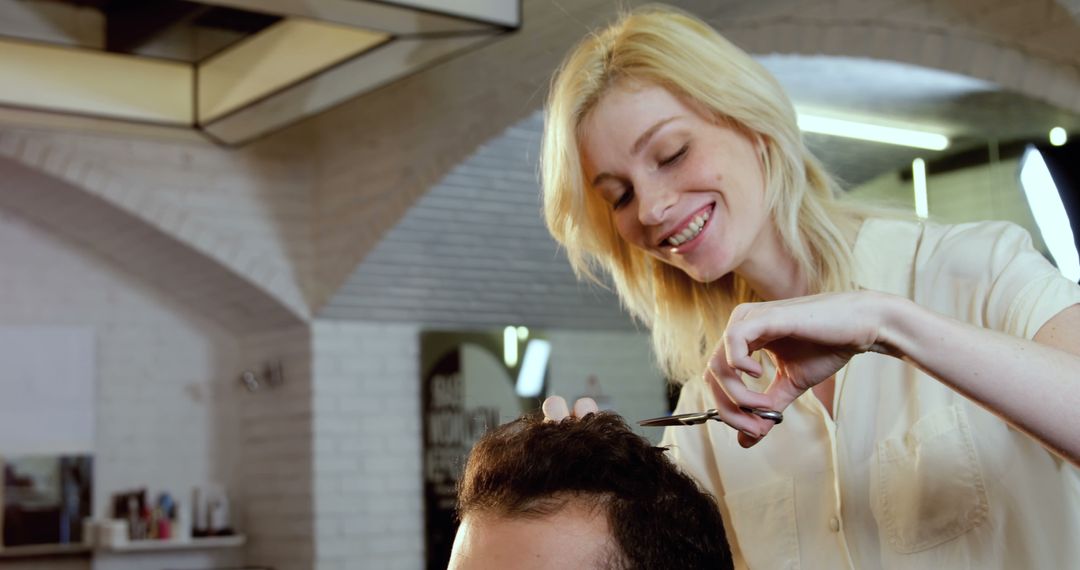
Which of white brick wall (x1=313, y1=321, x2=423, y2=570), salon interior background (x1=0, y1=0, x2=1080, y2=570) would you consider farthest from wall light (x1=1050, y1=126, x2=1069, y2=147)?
white brick wall (x1=313, y1=321, x2=423, y2=570)

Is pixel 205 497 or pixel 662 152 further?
A: pixel 205 497

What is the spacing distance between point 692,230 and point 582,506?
47 centimetres

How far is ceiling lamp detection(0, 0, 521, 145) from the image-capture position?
331 centimetres

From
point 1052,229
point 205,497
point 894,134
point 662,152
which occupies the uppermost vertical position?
point 894,134

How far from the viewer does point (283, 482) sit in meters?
6.09

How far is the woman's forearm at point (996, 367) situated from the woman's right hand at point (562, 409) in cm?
30

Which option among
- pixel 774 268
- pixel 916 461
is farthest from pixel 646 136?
pixel 916 461

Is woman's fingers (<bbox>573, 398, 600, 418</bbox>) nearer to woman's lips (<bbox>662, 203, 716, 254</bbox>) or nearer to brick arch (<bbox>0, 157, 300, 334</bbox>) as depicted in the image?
woman's lips (<bbox>662, 203, 716, 254</bbox>)

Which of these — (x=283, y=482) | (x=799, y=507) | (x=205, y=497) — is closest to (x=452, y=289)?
(x=283, y=482)

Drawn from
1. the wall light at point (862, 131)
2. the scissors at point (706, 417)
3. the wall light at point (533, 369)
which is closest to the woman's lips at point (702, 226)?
the scissors at point (706, 417)

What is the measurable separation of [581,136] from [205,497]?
17.2 ft

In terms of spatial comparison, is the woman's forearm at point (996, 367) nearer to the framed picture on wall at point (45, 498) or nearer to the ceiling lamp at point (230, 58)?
the ceiling lamp at point (230, 58)

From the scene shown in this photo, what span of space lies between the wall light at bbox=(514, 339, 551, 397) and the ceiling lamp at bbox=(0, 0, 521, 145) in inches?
109

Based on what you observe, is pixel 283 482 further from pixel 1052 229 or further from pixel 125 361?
pixel 1052 229
